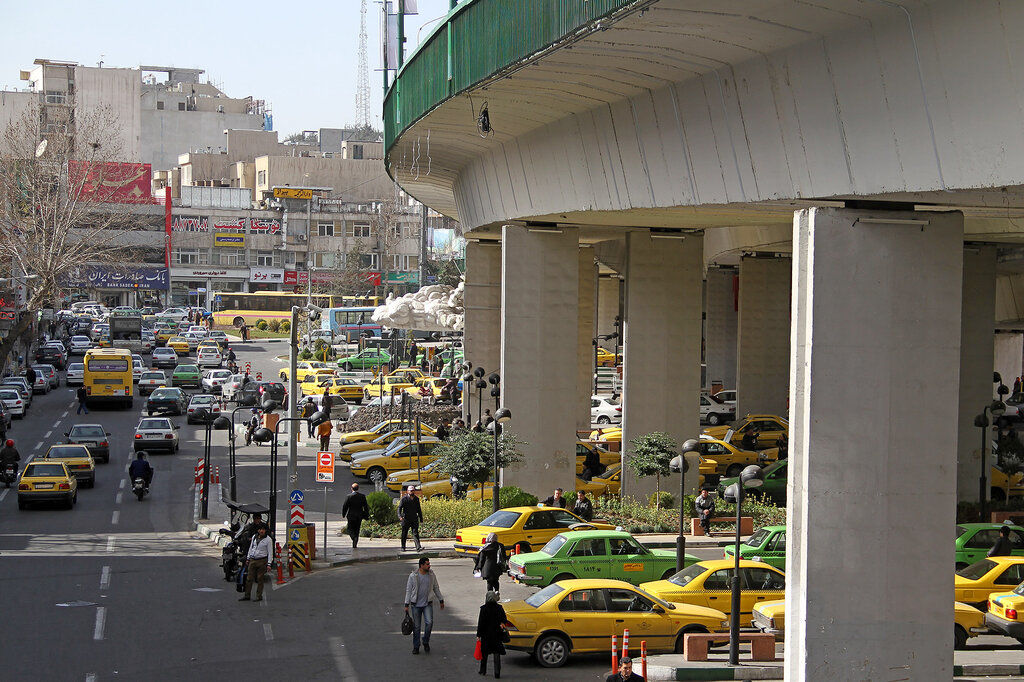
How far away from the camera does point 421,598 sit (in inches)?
732

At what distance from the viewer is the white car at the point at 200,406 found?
51.5 meters

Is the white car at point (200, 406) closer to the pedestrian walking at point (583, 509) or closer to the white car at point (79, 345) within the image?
the pedestrian walking at point (583, 509)

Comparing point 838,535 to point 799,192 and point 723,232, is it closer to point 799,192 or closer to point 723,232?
point 799,192

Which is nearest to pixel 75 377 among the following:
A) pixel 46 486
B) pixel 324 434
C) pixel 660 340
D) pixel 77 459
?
pixel 324 434

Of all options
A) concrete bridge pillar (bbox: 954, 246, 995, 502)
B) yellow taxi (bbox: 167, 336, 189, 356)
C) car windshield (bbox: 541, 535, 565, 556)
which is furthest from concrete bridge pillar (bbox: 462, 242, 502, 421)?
yellow taxi (bbox: 167, 336, 189, 356)

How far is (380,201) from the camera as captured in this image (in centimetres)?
15125

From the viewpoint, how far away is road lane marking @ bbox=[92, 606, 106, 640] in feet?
65.1

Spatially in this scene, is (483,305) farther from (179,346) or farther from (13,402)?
(179,346)

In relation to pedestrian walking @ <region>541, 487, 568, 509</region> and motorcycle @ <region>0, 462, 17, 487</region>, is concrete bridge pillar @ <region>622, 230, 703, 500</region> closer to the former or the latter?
pedestrian walking @ <region>541, 487, 568, 509</region>

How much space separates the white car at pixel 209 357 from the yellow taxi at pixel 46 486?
134 feet

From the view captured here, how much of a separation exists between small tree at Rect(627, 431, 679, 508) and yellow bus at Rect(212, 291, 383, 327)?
83.7 meters

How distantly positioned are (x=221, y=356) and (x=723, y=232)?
120 feet

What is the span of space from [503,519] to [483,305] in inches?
907

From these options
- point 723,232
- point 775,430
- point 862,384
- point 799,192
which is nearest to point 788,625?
point 862,384
